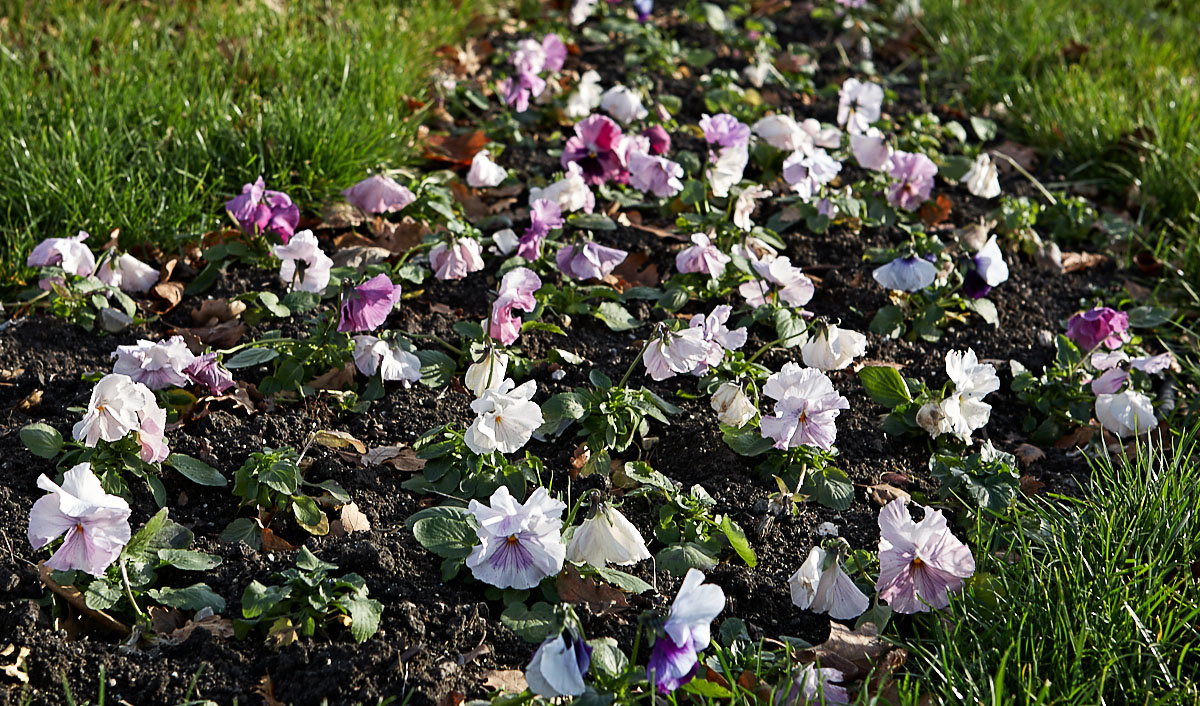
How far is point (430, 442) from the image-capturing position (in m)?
2.17

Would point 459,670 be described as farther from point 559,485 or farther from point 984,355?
point 984,355

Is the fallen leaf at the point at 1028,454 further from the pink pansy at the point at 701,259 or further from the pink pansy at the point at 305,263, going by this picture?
the pink pansy at the point at 305,263

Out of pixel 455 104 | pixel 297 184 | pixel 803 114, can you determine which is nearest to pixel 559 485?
→ pixel 297 184

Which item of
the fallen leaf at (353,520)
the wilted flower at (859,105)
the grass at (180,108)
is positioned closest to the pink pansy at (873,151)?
the wilted flower at (859,105)

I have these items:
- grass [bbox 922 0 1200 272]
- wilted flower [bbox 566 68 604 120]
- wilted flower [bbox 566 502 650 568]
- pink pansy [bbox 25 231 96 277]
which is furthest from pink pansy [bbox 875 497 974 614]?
wilted flower [bbox 566 68 604 120]

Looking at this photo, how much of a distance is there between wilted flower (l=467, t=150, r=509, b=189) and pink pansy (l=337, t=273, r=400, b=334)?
2.68 feet

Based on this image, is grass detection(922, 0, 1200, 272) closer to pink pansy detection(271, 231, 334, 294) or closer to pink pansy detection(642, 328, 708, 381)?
pink pansy detection(642, 328, 708, 381)

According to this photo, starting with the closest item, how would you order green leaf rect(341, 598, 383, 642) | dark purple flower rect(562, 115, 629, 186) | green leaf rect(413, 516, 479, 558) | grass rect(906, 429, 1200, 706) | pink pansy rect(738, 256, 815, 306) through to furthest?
grass rect(906, 429, 1200, 706)
green leaf rect(341, 598, 383, 642)
green leaf rect(413, 516, 479, 558)
pink pansy rect(738, 256, 815, 306)
dark purple flower rect(562, 115, 629, 186)

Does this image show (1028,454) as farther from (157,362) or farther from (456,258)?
(157,362)

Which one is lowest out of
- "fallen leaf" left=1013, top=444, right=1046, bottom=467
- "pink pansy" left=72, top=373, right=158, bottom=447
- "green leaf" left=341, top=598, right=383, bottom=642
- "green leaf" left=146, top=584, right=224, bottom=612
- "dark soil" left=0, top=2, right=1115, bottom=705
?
"fallen leaf" left=1013, top=444, right=1046, bottom=467

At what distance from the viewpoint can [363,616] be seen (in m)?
1.69

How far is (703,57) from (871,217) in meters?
1.25

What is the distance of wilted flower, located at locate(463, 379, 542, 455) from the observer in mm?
1883

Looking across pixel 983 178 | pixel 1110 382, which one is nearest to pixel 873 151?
pixel 983 178
